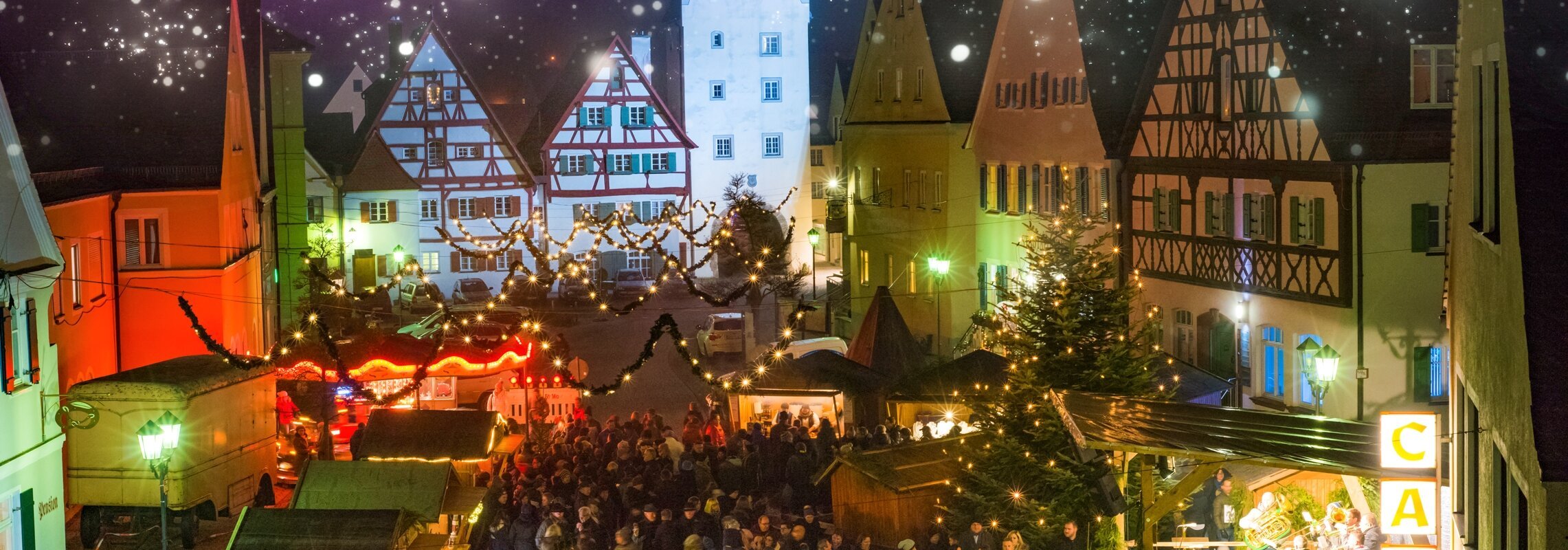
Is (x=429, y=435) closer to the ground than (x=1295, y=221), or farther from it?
closer to the ground

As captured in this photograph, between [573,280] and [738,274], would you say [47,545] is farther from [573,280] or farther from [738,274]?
[738,274]

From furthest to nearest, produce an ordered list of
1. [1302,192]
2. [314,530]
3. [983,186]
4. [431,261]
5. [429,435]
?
1. [431,261]
2. [983,186]
3. [429,435]
4. [1302,192]
5. [314,530]

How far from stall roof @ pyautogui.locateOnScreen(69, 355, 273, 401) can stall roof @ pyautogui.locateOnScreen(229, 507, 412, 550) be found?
12.8 ft

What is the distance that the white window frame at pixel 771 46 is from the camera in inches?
2207

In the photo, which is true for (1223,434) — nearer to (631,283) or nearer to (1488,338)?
(1488,338)

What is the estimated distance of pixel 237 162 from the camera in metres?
29.8

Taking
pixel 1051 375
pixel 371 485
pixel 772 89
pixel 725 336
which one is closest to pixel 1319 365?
pixel 1051 375

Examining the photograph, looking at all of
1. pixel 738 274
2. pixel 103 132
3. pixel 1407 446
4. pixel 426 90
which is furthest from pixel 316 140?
pixel 1407 446

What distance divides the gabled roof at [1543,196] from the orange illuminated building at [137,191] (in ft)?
65.5

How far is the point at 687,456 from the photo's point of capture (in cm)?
1927

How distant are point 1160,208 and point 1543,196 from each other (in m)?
17.2

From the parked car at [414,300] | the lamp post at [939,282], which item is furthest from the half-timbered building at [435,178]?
the lamp post at [939,282]

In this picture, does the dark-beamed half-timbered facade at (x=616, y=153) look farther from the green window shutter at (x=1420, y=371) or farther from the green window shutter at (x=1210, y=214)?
the green window shutter at (x=1420, y=371)

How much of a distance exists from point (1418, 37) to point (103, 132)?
19050mm
